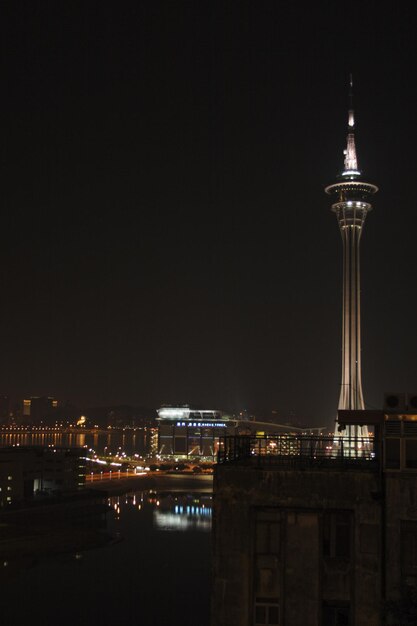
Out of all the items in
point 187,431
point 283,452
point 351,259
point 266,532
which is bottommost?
point 266,532

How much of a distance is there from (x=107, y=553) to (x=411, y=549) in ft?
116

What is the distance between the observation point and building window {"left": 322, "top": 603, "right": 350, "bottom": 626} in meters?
8.40

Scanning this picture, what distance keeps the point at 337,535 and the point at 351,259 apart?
70713 millimetres

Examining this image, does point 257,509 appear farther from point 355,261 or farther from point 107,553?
point 355,261

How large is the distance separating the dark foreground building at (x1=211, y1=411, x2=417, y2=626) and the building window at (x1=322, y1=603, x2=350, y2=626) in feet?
0.03

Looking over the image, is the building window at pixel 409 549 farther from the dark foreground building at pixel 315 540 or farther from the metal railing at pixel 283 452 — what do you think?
the metal railing at pixel 283 452

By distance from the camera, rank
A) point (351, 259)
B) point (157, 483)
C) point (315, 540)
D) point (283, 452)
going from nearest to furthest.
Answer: point (315, 540)
point (283, 452)
point (351, 259)
point (157, 483)

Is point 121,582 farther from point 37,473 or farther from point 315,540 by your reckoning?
point 315,540

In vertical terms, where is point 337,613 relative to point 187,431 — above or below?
below

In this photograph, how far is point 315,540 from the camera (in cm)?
854

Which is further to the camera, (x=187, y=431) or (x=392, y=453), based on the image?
(x=187, y=431)

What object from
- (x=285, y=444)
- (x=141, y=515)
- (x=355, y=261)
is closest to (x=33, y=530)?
(x=141, y=515)

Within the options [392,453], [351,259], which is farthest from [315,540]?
[351,259]

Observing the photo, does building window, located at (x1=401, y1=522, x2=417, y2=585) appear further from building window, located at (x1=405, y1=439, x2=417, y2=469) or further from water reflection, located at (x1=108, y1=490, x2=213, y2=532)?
water reflection, located at (x1=108, y1=490, x2=213, y2=532)
